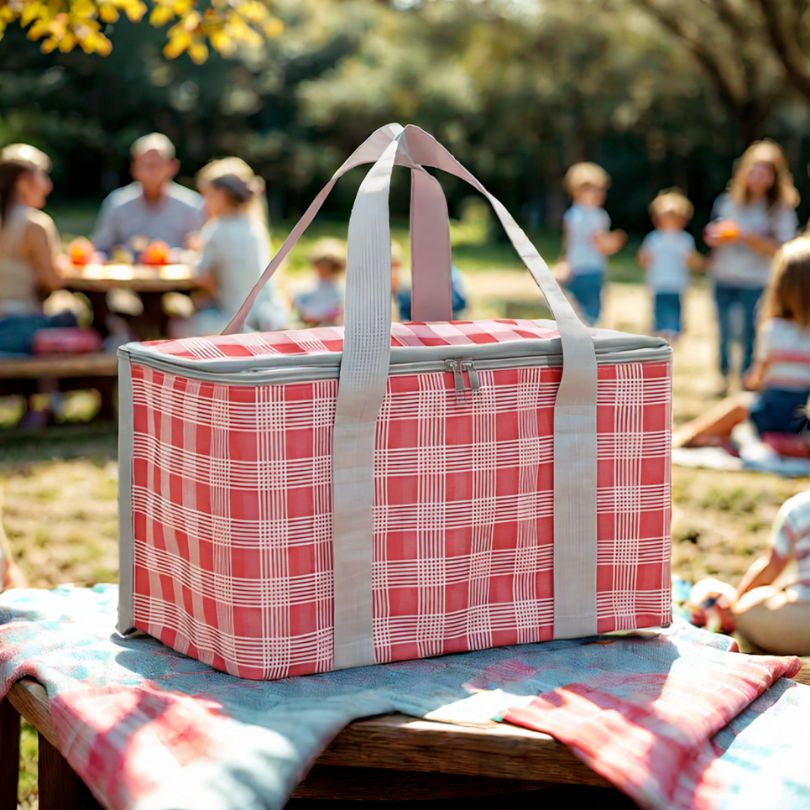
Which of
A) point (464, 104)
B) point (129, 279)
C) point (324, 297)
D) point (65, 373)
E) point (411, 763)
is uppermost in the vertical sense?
point (464, 104)

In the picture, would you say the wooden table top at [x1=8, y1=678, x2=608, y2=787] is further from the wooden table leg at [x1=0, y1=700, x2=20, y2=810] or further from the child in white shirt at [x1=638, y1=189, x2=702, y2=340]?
the child in white shirt at [x1=638, y1=189, x2=702, y2=340]

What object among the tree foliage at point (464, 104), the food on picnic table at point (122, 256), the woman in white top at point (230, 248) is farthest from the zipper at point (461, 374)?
the tree foliage at point (464, 104)

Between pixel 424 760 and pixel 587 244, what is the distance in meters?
7.91

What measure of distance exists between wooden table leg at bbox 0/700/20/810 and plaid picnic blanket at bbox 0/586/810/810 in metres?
0.21

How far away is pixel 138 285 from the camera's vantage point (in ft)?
22.3

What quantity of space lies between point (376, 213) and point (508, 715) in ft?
2.75

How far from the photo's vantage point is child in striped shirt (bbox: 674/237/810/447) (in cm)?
538

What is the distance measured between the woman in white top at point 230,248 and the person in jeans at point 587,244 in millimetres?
3244

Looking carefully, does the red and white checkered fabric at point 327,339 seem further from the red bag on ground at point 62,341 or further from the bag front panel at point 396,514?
the red bag on ground at point 62,341

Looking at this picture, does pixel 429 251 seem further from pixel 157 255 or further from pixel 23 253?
pixel 157 255

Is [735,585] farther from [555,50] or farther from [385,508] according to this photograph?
[555,50]

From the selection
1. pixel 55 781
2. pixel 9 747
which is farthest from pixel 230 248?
pixel 55 781

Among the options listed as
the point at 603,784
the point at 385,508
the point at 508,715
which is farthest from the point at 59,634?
the point at 603,784

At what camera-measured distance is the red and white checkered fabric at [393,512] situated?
6.31 ft
